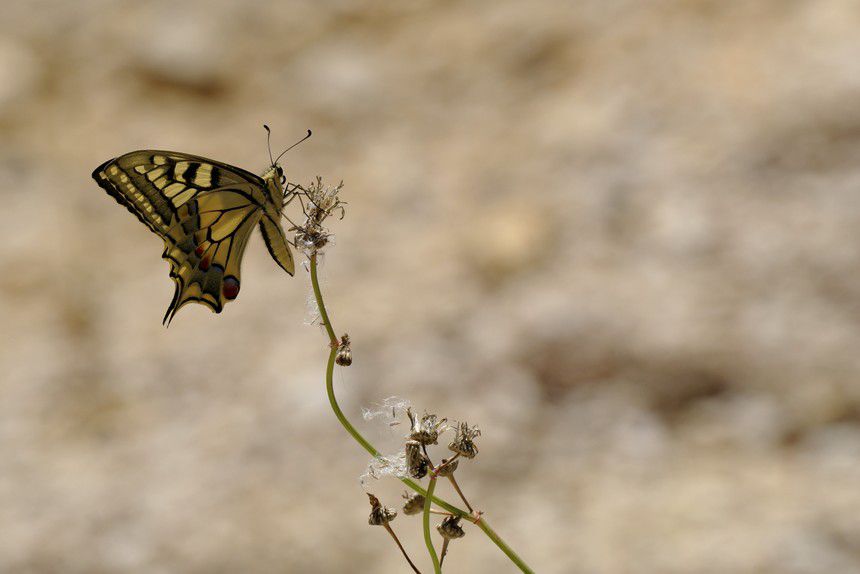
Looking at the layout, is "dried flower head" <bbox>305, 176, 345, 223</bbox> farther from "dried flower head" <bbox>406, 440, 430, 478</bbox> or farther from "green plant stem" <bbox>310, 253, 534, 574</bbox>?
"dried flower head" <bbox>406, 440, 430, 478</bbox>

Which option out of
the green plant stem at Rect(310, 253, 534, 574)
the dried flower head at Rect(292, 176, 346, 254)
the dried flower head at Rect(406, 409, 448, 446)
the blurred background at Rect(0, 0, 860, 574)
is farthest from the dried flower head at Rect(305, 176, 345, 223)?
the blurred background at Rect(0, 0, 860, 574)

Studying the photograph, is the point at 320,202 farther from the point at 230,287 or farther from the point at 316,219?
the point at 230,287

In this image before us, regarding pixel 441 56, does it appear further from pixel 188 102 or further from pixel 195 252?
pixel 195 252

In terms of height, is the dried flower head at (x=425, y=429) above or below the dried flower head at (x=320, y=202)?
below

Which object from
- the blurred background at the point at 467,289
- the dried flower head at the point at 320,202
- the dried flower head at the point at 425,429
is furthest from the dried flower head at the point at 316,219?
the blurred background at the point at 467,289

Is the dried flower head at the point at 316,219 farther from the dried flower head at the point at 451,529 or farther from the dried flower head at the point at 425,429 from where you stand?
the dried flower head at the point at 451,529

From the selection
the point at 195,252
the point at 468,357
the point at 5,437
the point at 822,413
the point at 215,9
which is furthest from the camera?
the point at 215,9

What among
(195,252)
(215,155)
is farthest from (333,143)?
(195,252)
